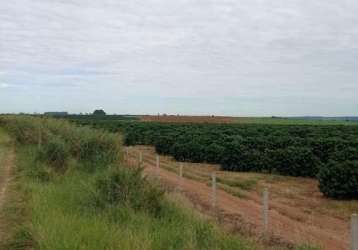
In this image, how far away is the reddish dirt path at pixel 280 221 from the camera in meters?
11.0

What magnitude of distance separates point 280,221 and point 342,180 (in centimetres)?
576

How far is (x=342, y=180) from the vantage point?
18.0 meters

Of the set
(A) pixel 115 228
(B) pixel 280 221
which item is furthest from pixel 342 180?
(A) pixel 115 228

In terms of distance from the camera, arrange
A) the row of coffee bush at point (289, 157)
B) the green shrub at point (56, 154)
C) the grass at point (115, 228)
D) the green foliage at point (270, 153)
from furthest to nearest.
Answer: the green foliage at point (270, 153) < the green shrub at point (56, 154) < the row of coffee bush at point (289, 157) < the grass at point (115, 228)

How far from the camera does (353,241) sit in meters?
6.41

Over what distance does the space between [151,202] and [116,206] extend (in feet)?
2.37

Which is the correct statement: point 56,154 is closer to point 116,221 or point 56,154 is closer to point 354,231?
point 116,221

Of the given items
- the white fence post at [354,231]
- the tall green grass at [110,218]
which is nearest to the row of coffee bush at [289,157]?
the tall green grass at [110,218]

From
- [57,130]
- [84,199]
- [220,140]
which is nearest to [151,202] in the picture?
[84,199]

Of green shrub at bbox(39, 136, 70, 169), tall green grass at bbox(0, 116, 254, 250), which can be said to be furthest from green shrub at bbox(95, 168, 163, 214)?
green shrub at bbox(39, 136, 70, 169)

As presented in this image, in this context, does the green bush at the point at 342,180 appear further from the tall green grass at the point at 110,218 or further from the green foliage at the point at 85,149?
the tall green grass at the point at 110,218

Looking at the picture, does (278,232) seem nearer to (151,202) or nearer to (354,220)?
(151,202)

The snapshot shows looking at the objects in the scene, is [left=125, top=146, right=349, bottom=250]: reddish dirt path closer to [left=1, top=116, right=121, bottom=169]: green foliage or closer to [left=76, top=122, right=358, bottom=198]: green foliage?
[left=1, top=116, right=121, bottom=169]: green foliage

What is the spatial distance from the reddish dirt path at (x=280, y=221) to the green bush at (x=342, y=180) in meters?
2.36
